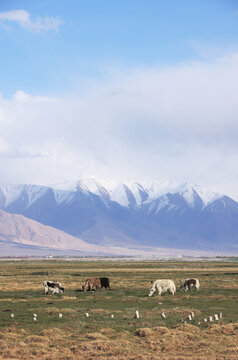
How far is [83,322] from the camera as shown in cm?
3216

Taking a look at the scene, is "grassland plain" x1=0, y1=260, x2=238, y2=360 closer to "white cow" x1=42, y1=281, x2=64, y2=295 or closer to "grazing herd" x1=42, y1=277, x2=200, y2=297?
"grazing herd" x1=42, y1=277, x2=200, y2=297

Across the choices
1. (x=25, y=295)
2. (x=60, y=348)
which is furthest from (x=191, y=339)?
(x=25, y=295)

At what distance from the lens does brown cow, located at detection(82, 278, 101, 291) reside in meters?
53.7

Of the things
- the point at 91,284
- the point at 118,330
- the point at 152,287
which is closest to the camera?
the point at 118,330

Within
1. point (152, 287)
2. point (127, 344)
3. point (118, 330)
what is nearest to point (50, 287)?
point (152, 287)

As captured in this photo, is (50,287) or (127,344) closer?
(127,344)

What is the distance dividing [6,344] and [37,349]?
6.31 ft

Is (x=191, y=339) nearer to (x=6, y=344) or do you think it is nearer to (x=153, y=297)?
(x=6, y=344)

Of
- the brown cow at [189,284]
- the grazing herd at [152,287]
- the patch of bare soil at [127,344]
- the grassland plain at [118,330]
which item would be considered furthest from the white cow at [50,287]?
the patch of bare soil at [127,344]

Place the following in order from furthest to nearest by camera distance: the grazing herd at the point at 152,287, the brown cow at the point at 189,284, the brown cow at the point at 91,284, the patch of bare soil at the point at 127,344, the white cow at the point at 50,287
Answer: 1. the brown cow at the point at 91,284
2. the brown cow at the point at 189,284
3. the white cow at the point at 50,287
4. the grazing herd at the point at 152,287
5. the patch of bare soil at the point at 127,344

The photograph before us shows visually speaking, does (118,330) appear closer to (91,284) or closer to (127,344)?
(127,344)

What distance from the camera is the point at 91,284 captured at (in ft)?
177

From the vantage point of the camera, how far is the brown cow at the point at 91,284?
5372 cm

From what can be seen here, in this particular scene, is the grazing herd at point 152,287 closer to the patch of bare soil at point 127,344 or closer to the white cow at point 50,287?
the white cow at point 50,287
